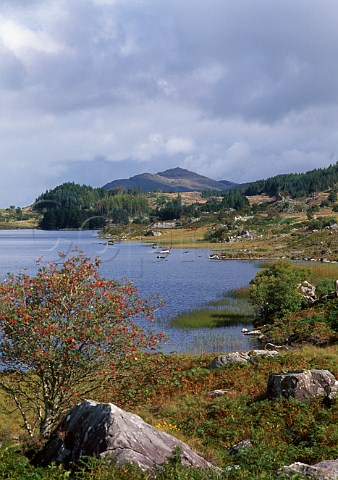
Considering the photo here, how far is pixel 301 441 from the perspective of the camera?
52.3 ft

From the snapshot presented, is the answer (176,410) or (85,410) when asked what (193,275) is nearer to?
(176,410)

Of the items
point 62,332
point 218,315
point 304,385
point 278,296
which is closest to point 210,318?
point 218,315

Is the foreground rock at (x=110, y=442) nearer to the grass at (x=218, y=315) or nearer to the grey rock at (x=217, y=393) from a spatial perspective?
the grey rock at (x=217, y=393)

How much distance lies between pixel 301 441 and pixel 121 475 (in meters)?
8.11

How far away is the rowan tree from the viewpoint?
53.7ft

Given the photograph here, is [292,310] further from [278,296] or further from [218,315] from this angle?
[218,315]

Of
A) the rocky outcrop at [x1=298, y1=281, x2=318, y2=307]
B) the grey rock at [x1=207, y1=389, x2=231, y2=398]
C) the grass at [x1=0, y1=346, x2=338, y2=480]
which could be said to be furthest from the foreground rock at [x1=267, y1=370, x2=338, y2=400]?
the rocky outcrop at [x1=298, y1=281, x2=318, y2=307]

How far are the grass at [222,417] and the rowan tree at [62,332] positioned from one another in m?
2.02

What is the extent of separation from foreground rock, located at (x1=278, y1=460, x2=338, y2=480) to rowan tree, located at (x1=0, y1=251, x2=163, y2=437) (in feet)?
26.2

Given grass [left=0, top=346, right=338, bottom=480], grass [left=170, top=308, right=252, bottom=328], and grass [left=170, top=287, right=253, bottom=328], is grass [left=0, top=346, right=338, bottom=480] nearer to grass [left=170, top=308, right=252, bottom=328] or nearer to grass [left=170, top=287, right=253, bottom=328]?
grass [left=170, top=308, right=252, bottom=328]

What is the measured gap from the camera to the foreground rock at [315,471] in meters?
11.0

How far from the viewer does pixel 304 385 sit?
767 inches

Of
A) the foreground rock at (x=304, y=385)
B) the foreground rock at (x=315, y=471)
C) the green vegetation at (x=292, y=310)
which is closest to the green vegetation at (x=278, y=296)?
the green vegetation at (x=292, y=310)

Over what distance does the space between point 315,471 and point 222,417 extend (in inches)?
355
